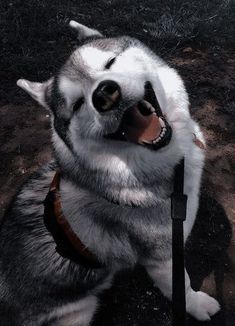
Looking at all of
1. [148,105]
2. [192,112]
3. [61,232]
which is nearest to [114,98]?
[148,105]

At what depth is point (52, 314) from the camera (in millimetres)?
2582

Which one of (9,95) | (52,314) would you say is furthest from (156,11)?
(52,314)

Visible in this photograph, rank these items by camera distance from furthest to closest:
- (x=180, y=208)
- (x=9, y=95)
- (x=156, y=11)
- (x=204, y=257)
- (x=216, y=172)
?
1. (x=156, y=11)
2. (x=9, y=95)
3. (x=216, y=172)
4. (x=204, y=257)
5. (x=180, y=208)

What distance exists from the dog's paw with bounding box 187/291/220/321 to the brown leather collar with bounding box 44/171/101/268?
2.58ft

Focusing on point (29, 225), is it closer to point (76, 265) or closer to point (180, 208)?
point (76, 265)

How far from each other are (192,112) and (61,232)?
2100 millimetres

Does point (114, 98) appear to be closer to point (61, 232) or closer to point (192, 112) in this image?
point (61, 232)

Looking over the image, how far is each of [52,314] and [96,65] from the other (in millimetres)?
1466

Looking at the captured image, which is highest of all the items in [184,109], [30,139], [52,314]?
[184,109]

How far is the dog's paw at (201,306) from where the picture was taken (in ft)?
9.25

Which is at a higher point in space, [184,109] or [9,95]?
[184,109]

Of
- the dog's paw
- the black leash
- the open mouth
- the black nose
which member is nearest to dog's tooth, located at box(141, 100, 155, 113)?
the open mouth

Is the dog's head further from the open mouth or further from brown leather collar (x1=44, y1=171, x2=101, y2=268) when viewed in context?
brown leather collar (x1=44, y1=171, x2=101, y2=268)

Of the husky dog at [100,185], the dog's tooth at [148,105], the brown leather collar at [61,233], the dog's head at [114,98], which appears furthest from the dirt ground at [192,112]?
the dog's tooth at [148,105]
